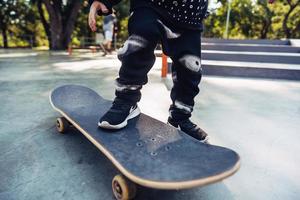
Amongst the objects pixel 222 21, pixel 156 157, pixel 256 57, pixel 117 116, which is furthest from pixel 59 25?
pixel 222 21

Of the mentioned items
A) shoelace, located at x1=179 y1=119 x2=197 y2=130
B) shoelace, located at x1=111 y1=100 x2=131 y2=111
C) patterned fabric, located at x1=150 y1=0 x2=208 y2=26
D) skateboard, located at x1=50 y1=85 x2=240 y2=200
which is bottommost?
shoelace, located at x1=179 y1=119 x2=197 y2=130

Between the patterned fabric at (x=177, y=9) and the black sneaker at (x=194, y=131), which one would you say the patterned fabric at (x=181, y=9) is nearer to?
the patterned fabric at (x=177, y=9)

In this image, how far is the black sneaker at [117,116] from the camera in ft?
4.28

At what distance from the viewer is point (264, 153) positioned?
1.45 meters

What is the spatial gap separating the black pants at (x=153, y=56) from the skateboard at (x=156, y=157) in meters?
0.20

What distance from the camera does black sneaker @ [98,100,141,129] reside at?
4.28 feet

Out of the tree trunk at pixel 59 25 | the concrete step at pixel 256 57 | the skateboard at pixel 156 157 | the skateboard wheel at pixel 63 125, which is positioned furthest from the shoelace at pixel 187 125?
the tree trunk at pixel 59 25

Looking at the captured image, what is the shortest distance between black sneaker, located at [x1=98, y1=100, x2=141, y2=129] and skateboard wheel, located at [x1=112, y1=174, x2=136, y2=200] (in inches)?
13.7

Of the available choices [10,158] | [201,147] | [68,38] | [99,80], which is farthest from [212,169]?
[68,38]

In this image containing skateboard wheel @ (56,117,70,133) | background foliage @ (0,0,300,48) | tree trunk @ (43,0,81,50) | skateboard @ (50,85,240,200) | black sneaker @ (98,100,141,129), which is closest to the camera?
skateboard @ (50,85,240,200)

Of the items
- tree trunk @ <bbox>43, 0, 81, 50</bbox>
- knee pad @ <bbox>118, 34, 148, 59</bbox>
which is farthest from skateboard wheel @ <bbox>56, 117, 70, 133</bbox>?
tree trunk @ <bbox>43, 0, 81, 50</bbox>

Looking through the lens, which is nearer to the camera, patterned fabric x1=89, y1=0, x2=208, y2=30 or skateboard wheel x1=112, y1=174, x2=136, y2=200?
skateboard wheel x1=112, y1=174, x2=136, y2=200

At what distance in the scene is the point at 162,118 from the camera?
2.01 m

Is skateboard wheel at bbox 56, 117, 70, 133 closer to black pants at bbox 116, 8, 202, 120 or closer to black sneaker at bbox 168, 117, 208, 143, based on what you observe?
black pants at bbox 116, 8, 202, 120
